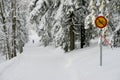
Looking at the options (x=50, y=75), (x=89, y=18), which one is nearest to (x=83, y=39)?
(x=89, y=18)

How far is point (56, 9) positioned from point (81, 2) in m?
2.99

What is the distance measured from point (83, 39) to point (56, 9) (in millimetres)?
3824

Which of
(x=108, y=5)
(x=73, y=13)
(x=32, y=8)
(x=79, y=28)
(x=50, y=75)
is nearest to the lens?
(x=50, y=75)

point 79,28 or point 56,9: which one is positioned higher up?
point 56,9

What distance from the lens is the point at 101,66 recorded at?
12.0 m

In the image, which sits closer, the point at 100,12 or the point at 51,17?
the point at 100,12

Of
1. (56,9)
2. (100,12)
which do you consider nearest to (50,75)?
(100,12)

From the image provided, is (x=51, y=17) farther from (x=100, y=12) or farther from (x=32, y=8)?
(x=100, y=12)

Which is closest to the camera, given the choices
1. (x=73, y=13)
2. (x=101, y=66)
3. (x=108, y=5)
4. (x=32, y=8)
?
(x=101, y=66)

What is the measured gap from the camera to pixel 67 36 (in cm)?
2408

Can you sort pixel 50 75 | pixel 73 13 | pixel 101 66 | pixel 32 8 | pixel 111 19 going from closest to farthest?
pixel 101 66 → pixel 50 75 → pixel 111 19 → pixel 73 13 → pixel 32 8

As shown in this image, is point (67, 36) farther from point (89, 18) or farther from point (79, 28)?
point (89, 18)

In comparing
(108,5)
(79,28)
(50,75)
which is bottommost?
(50,75)

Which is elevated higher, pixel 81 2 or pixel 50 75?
pixel 81 2
